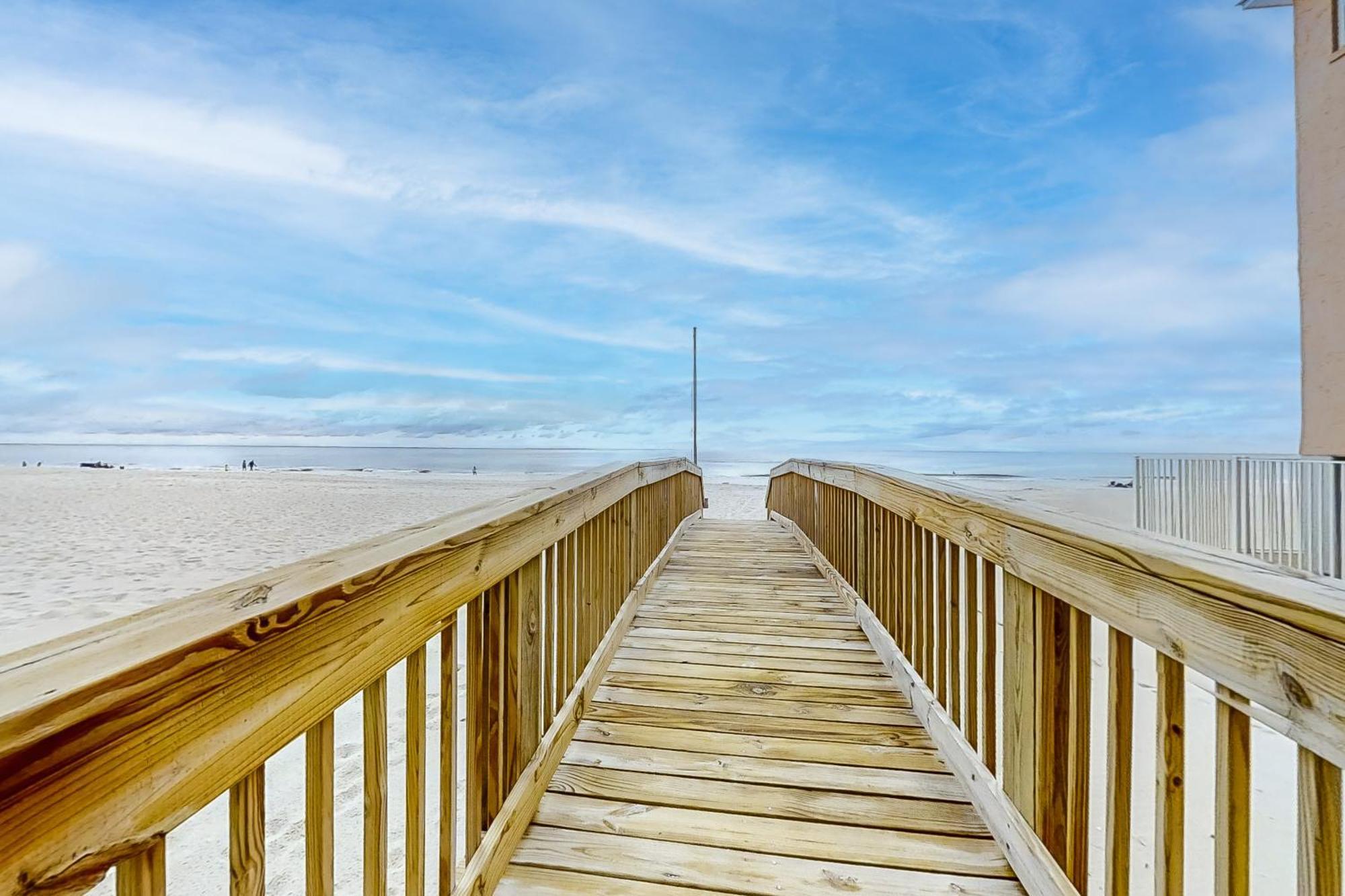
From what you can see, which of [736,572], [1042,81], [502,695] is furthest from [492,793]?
[1042,81]

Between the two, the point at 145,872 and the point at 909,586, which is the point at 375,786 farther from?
the point at 909,586

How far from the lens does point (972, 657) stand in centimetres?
190

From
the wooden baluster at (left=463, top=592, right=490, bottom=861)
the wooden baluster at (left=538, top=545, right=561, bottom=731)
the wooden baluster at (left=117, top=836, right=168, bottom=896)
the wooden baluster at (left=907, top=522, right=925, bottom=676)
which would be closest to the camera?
the wooden baluster at (left=117, top=836, right=168, bottom=896)

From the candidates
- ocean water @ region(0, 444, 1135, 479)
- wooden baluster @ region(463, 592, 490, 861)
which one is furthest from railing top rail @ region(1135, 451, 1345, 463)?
ocean water @ region(0, 444, 1135, 479)

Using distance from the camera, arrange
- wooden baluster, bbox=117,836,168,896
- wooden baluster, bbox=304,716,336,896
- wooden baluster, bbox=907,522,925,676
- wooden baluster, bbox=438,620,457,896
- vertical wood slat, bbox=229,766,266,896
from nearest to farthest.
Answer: wooden baluster, bbox=117,836,168,896 < vertical wood slat, bbox=229,766,266,896 < wooden baluster, bbox=304,716,336,896 < wooden baluster, bbox=438,620,457,896 < wooden baluster, bbox=907,522,925,676

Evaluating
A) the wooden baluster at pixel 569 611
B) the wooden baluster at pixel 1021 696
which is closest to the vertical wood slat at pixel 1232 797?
the wooden baluster at pixel 1021 696

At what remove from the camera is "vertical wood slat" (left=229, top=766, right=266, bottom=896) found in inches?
27.5

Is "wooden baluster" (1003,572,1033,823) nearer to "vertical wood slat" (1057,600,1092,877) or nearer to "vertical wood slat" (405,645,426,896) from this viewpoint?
"vertical wood slat" (1057,600,1092,877)

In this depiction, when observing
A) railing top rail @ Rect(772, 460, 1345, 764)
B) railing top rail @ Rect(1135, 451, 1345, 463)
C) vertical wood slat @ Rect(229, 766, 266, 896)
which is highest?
railing top rail @ Rect(1135, 451, 1345, 463)

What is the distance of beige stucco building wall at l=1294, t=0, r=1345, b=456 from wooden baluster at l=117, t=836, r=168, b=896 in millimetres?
9361

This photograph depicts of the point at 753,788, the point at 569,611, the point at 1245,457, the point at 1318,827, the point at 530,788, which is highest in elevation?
the point at 1245,457

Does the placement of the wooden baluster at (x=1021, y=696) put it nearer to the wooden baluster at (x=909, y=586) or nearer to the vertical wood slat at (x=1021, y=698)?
the vertical wood slat at (x=1021, y=698)

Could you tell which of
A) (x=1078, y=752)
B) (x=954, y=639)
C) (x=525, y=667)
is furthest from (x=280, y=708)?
(x=954, y=639)

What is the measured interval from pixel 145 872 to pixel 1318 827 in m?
1.37
